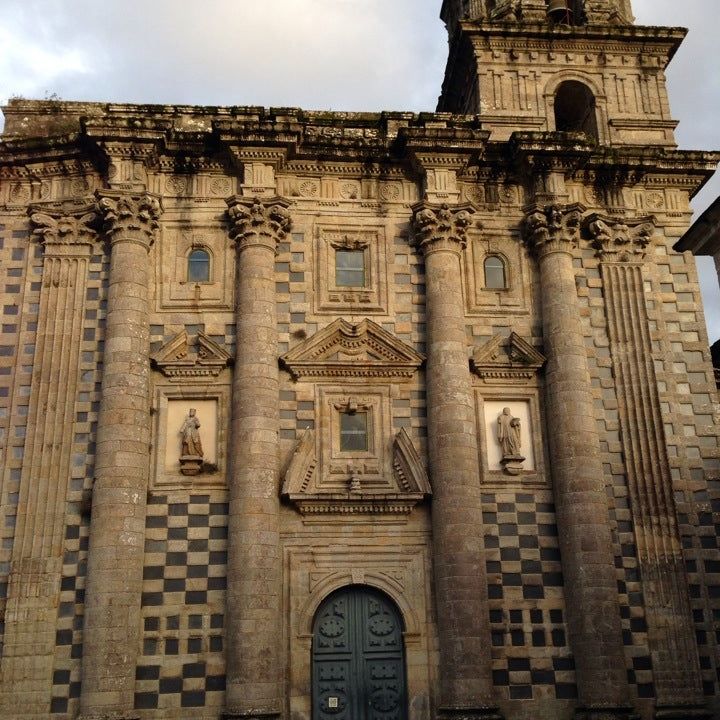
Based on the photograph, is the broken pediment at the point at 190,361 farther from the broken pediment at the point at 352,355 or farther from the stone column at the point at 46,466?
the stone column at the point at 46,466

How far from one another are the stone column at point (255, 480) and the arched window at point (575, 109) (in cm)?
838

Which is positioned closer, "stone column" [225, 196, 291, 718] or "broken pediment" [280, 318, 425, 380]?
"stone column" [225, 196, 291, 718]

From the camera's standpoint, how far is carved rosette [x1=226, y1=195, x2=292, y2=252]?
21328mm

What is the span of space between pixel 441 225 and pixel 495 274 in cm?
176

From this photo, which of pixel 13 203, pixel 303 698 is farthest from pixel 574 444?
pixel 13 203

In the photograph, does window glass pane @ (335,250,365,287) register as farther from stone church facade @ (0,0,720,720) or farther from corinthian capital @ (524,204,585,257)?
corinthian capital @ (524,204,585,257)

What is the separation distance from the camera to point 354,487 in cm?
1970

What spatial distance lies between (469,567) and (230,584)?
4.62 meters

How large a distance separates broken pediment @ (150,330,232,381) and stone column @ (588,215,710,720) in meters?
8.61

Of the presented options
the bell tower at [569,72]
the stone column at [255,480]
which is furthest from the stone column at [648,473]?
the stone column at [255,480]

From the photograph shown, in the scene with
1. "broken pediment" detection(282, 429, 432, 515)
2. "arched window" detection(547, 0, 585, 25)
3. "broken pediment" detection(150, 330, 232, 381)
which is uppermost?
"arched window" detection(547, 0, 585, 25)

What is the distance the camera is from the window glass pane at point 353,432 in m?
20.4

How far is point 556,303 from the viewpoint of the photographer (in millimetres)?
21422

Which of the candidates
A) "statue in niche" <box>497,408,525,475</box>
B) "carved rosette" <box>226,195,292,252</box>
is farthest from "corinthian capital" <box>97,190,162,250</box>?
"statue in niche" <box>497,408,525,475</box>
